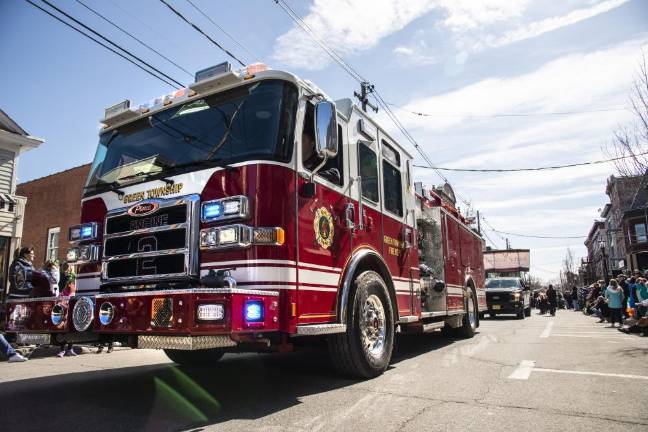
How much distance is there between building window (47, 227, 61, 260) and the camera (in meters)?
20.5

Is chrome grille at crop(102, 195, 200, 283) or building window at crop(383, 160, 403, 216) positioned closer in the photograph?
chrome grille at crop(102, 195, 200, 283)

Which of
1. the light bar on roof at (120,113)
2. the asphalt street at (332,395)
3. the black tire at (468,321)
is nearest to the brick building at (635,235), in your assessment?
the black tire at (468,321)

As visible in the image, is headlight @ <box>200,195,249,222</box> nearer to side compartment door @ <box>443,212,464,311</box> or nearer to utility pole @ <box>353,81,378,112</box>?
side compartment door @ <box>443,212,464,311</box>

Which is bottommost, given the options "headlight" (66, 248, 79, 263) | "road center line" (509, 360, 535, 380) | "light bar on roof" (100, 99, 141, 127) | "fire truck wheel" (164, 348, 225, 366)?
"road center line" (509, 360, 535, 380)

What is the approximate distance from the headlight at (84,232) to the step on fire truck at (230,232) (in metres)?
0.02

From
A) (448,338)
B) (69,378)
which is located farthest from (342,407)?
(448,338)

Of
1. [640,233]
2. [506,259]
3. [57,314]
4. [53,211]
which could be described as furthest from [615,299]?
[640,233]

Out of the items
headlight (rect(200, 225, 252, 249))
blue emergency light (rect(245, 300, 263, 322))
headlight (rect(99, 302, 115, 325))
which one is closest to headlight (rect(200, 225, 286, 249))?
headlight (rect(200, 225, 252, 249))

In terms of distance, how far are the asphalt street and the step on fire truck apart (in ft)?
1.70

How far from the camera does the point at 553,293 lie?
2422cm

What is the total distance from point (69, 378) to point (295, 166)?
158 inches

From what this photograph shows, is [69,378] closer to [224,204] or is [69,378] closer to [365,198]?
[224,204]

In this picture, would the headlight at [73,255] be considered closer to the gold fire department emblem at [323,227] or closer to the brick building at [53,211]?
the gold fire department emblem at [323,227]

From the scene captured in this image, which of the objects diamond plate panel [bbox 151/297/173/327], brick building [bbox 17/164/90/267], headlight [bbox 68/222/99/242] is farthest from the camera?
brick building [bbox 17/164/90/267]
